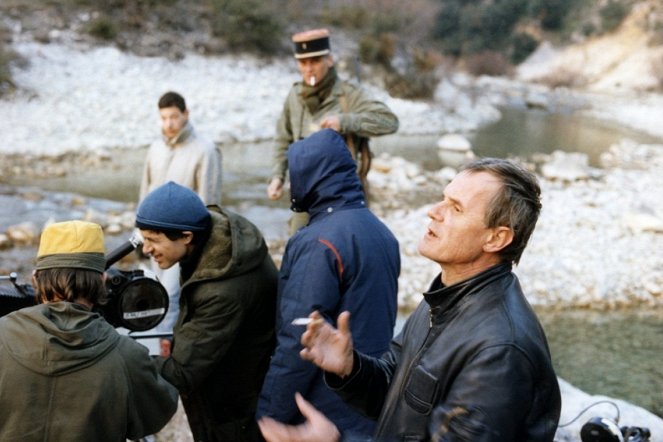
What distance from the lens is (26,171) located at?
37.7 ft

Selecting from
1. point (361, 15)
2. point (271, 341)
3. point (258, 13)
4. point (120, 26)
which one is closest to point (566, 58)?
point (361, 15)

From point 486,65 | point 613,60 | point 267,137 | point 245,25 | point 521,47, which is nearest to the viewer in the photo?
point 267,137

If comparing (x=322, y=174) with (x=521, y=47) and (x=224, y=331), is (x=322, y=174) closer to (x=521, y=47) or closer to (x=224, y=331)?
(x=224, y=331)

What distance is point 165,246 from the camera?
2.65 m

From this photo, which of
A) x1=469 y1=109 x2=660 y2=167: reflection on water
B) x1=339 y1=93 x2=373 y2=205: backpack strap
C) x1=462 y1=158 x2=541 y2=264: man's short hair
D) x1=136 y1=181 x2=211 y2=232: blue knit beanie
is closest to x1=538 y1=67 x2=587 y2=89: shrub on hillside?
x1=469 y1=109 x2=660 y2=167: reflection on water

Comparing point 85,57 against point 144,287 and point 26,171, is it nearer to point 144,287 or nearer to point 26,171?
point 26,171

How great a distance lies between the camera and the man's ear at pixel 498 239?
5.60 feet

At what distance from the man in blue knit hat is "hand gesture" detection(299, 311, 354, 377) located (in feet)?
2.84

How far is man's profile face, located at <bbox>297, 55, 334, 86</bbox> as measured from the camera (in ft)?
14.7

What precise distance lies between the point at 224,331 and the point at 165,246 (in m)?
0.42

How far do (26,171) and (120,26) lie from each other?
34.5 ft

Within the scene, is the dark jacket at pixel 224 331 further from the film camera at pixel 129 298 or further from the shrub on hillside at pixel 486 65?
the shrub on hillside at pixel 486 65

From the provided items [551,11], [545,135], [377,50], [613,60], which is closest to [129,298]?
[545,135]

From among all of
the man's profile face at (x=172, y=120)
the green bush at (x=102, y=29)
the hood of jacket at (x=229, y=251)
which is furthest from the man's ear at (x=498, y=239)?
the green bush at (x=102, y=29)
